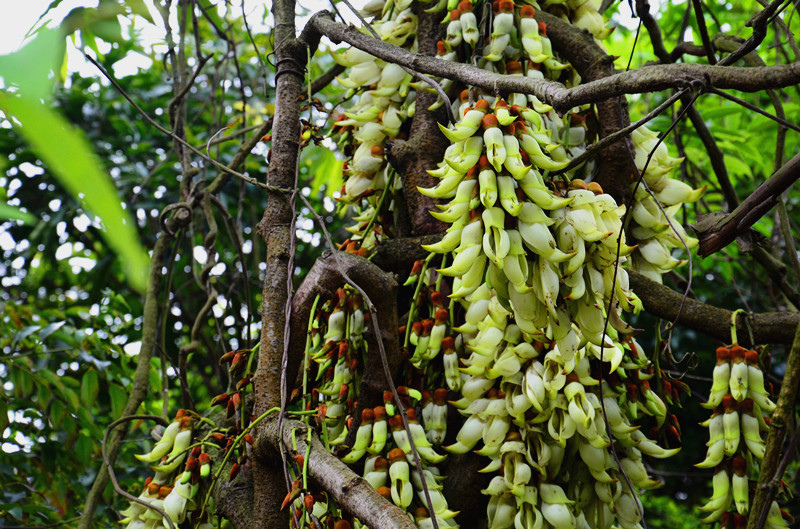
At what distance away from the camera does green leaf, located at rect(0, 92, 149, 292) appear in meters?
0.28

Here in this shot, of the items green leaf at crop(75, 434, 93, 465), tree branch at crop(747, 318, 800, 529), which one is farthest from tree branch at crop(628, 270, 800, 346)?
green leaf at crop(75, 434, 93, 465)

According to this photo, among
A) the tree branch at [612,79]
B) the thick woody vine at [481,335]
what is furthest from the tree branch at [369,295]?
the tree branch at [612,79]

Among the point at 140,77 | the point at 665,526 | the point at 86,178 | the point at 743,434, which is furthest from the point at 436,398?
the point at 665,526

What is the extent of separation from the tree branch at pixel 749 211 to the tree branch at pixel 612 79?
19 centimetres

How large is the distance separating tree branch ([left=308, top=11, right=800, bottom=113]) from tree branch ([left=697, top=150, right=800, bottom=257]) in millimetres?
191

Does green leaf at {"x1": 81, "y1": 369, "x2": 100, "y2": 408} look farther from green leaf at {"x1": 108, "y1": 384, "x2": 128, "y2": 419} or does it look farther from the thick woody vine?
the thick woody vine

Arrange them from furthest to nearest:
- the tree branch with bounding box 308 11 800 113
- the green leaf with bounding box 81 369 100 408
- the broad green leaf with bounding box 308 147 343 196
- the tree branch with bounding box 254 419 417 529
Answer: the broad green leaf with bounding box 308 147 343 196
the green leaf with bounding box 81 369 100 408
the tree branch with bounding box 254 419 417 529
the tree branch with bounding box 308 11 800 113

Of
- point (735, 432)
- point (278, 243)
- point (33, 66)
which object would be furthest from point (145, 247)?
point (33, 66)

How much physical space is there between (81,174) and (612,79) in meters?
0.73

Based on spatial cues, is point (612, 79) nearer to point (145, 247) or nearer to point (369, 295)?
point (369, 295)

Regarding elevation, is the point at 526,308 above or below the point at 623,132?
below

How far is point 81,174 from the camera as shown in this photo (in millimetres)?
280

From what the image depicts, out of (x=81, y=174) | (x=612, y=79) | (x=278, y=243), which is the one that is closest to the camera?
(x=81, y=174)

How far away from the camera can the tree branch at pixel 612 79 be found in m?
0.73
